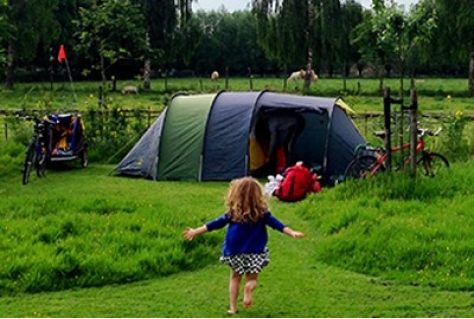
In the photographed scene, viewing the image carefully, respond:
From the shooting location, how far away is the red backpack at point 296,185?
10828 mm

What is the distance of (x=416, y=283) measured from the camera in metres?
6.48

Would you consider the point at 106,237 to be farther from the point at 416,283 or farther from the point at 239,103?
the point at 239,103

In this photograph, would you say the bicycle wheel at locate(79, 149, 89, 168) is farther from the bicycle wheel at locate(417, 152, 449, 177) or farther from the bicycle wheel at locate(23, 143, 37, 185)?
the bicycle wheel at locate(417, 152, 449, 177)

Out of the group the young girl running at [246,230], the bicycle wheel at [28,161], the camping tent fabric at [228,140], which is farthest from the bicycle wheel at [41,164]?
the young girl running at [246,230]

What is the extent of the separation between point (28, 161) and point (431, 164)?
6045mm

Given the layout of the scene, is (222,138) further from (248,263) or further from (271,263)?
(248,263)

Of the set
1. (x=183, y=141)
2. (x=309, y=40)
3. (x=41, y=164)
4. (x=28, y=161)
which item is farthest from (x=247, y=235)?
(x=309, y=40)

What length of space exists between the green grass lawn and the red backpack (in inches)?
48.1

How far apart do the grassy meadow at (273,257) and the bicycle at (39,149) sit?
275cm

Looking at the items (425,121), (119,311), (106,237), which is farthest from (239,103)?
(119,311)

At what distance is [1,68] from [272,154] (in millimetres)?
5413

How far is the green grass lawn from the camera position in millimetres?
5949

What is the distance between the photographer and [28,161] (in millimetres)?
12008

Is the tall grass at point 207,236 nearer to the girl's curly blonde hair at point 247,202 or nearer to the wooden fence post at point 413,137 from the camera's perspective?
the wooden fence post at point 413,137
